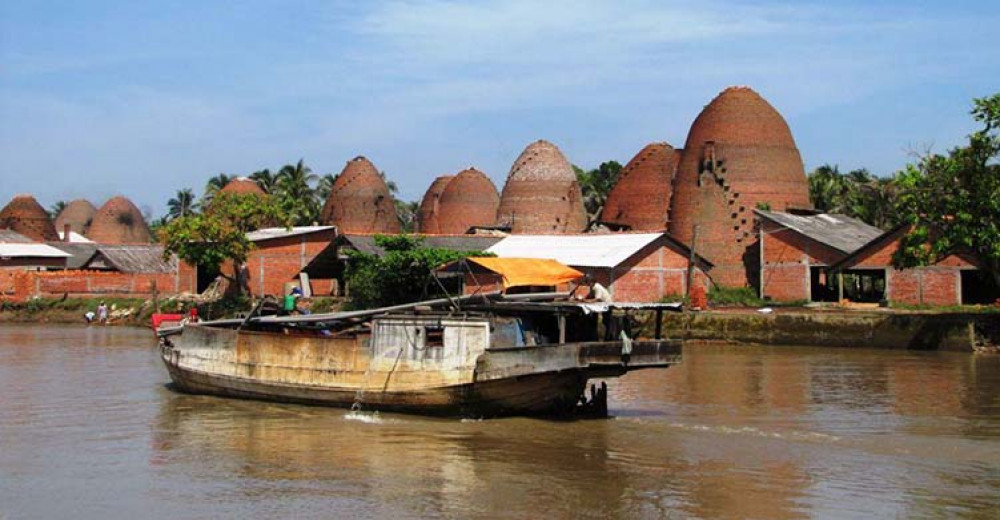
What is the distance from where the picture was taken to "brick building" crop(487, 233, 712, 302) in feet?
123

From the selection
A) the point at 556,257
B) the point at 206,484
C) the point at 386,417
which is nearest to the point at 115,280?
the point at 556,257

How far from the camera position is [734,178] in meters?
44.3

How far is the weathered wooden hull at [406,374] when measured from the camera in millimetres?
16250

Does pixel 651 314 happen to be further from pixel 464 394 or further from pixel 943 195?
pixel 464 394

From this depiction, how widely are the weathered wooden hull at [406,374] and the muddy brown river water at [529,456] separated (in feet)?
1.09

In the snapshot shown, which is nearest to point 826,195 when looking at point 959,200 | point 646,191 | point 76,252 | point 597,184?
point 646,191

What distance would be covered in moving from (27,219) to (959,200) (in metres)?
58.7

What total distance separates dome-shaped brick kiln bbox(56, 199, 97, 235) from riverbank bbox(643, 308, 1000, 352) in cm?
6532

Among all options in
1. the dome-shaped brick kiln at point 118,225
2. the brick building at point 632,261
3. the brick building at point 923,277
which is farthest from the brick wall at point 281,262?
the dome-shaped brick kiln at point 118,225

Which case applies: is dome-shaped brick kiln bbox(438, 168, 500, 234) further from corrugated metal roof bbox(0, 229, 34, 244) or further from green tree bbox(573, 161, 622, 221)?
corrugated metal roof bbox(0, 229, 34, 244)

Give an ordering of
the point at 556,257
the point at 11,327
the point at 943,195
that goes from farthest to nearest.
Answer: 1. the point at 11,327
2. the point at 556,257
3. the point at 943,195

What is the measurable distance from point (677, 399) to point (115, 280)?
33633 millimetres

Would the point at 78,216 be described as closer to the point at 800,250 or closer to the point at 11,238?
the point at 11,238

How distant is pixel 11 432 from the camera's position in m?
16.5
